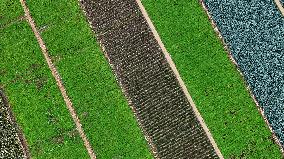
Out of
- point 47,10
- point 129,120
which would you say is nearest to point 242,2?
point 129,120

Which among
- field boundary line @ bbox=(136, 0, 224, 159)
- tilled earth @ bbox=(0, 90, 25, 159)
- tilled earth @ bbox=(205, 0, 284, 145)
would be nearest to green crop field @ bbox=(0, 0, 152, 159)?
tilled earth @ bbox=(0, 90, 25, 159)

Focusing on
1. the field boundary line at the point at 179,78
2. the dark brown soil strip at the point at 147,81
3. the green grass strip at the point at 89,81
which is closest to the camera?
the field boundary line at the point at 179,78

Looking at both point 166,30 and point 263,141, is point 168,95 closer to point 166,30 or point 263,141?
point 166,30

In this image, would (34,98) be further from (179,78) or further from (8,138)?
(179,78)

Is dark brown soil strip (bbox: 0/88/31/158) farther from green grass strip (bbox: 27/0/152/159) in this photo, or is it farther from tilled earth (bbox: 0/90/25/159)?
green grass strip (bbox: 27/0/152/159)

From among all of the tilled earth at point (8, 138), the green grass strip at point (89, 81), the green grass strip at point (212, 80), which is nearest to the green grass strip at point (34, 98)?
the tilled earth at point (8, 138)

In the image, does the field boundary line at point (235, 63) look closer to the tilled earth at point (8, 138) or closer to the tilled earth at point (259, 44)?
the tilled earth at point (259, 44)
